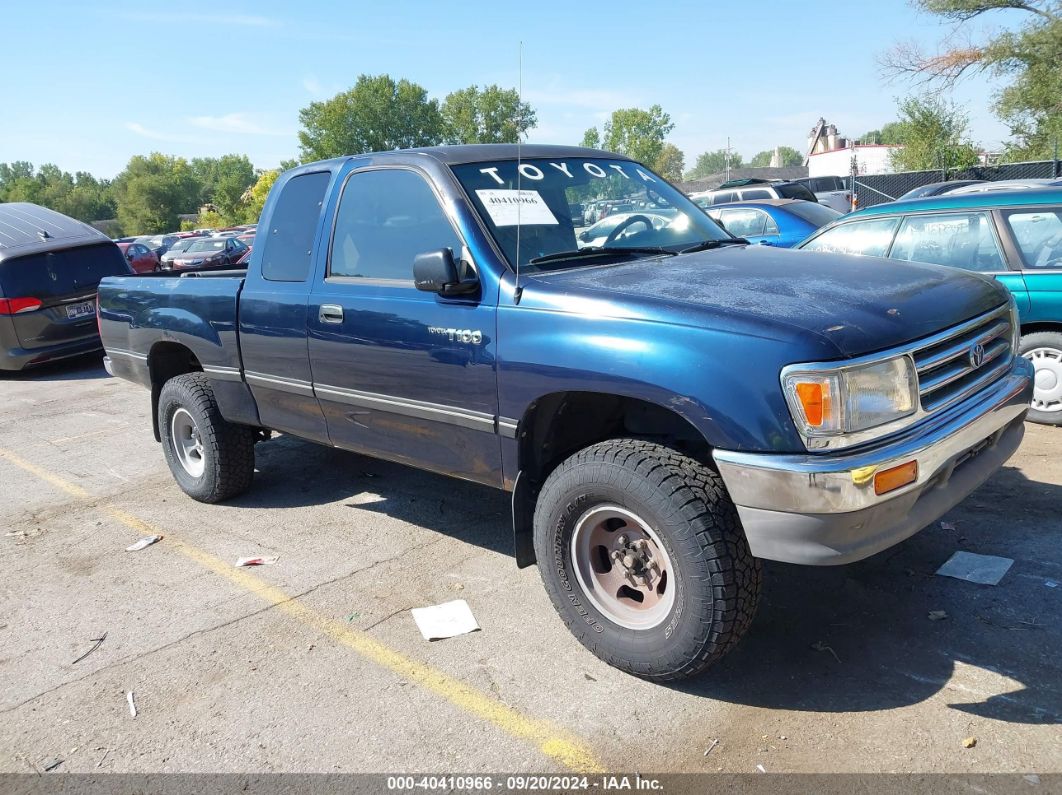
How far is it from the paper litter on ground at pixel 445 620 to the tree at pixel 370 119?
8618 cm

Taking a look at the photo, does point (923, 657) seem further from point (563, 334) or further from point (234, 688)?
point (234, 688)

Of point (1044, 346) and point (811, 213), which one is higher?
point (811, 213)

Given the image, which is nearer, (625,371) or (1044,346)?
(625,371)

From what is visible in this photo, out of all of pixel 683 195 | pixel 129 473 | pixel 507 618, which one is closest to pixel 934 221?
pixel 683 195

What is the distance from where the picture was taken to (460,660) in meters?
3.43

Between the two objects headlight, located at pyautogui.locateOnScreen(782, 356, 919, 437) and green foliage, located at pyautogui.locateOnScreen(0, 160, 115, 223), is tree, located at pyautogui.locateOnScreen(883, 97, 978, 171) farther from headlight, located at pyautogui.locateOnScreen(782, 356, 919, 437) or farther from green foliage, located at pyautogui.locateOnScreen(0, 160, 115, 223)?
green foliage, located at pyautogui.locateOnScreen(0, 160, 115, 223)

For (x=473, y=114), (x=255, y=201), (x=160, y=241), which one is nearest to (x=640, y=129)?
(x=473, y=114)

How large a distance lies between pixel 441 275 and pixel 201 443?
2730mm

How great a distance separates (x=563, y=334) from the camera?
3164mm

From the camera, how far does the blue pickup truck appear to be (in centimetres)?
269

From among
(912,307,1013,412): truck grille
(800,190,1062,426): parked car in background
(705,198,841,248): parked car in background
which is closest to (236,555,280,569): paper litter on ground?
(912,307,1013,412): truck grille

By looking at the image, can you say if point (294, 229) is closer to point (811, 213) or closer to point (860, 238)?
point (860, 238)

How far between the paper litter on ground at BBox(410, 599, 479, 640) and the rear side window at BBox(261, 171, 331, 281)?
1.84m

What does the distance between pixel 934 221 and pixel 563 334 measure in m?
4.54
